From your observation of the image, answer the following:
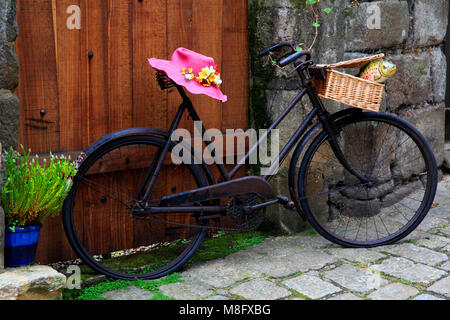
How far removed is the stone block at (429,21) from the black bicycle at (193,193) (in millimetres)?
917

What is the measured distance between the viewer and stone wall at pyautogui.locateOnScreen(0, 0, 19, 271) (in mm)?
2748

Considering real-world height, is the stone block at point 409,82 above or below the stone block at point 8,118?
above

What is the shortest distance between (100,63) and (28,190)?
911 millimetres

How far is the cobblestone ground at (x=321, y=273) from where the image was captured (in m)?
3.21

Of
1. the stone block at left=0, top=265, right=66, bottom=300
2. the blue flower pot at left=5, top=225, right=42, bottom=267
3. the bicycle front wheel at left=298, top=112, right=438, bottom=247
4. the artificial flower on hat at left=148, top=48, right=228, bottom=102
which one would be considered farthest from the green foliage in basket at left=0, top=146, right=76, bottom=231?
the bicycle front wheel at left=298, top=112, right=438, bottom=247

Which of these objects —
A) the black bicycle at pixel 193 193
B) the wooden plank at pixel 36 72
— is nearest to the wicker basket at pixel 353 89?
the black bicycle at pixel 193 193

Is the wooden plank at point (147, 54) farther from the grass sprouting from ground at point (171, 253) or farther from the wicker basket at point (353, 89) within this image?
the wicker basket at point (353, 89)

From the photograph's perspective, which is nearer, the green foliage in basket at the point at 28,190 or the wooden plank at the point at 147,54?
the green foliage in basket at the point at 28,190

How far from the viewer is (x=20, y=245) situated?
2904 mm

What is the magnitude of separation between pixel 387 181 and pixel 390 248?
855 millimetres

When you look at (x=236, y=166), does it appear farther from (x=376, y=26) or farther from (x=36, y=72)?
(x=376, y=26)

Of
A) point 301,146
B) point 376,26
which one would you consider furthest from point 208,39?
point 376,26

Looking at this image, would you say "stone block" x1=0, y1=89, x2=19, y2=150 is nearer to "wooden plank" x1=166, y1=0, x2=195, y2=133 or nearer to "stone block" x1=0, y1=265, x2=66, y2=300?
"stone block" x1=0, y1=265, x2=66, y2=300
